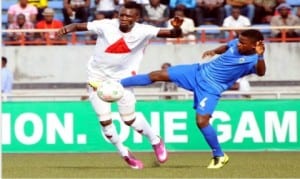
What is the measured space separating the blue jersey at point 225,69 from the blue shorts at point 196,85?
4cm

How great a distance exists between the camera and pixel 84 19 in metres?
21.1

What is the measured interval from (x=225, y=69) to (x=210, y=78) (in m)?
0.21

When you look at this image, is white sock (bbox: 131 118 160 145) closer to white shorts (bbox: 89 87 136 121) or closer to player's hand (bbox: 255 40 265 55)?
white shorts (bbox: 89 87 136 121)

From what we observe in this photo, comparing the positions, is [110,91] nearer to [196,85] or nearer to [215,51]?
[196,85]

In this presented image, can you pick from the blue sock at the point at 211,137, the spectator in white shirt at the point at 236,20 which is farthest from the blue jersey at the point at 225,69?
the spectator in white shirt at the point at 236,20

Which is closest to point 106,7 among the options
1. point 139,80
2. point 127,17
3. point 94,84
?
point 94,84

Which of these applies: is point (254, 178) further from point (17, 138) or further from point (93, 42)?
point (93, 42)

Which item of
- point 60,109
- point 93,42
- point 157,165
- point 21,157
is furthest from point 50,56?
point 157,165

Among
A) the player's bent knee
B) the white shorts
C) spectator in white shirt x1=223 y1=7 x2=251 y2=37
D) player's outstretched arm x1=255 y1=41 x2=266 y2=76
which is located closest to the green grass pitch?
the player's bent knee

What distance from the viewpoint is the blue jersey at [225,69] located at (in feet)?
40.2

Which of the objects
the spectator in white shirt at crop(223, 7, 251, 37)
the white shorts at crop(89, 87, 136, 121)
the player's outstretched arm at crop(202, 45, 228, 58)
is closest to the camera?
the player's outstretched arm at crop(202, 45, 228, 58)

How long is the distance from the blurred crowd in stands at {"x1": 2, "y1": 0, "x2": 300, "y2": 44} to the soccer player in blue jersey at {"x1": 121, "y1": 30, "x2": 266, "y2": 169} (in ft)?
25.4

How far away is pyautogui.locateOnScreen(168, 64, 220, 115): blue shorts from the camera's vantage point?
12.2 metres

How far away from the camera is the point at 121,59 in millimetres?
12781
